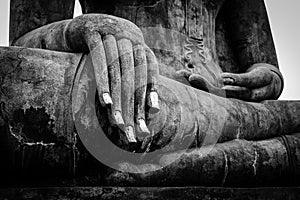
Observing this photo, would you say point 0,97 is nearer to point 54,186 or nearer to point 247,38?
point 54,186

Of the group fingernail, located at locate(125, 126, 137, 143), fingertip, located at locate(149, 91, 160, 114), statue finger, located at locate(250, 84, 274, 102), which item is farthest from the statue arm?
fingernail, located at locate(125, 126, 137, 143)

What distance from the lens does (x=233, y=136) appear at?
3668 millimetres

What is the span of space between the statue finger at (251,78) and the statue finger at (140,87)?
99cm

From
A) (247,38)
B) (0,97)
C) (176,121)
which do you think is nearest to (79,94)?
(0,97)

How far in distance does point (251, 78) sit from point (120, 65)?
1272 mm

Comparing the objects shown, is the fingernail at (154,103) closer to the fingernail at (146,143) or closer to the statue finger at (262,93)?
the fingernail at (146,143)

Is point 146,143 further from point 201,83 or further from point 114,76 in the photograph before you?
point 201,83

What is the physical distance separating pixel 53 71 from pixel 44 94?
0.14 meters

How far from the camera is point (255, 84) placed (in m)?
4.13

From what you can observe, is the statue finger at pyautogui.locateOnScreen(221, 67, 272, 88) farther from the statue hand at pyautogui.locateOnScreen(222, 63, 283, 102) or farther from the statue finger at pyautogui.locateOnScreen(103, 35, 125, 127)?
the statue finger at pyautogui.locateOnScreen(103, 35, 125, 127)

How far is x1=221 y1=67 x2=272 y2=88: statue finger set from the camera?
160 inches

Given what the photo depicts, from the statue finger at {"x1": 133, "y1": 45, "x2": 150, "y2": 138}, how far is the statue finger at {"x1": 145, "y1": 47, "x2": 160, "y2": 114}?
0.12ft

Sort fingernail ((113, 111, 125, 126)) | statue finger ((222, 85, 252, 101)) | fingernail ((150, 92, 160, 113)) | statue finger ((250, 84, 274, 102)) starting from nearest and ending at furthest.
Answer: fingernail ((113, 111, 125, 126))
fingernail ((150, 92, 160, 113))
statue finger ((222, 85, 252, 101))
statue finger ((250, 84, 274, 102))

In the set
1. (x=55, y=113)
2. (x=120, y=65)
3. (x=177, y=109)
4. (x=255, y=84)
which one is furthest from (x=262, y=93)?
(x=55, y=113)
